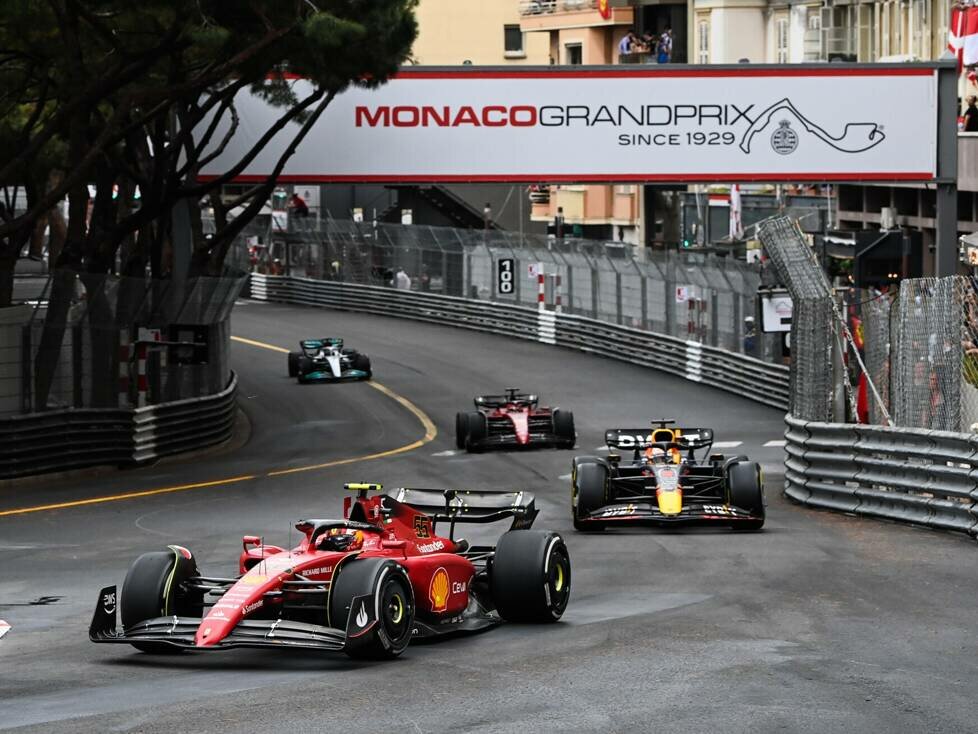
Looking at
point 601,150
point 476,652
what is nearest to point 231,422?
point 601,150

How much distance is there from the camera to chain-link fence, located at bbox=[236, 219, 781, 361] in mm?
36938

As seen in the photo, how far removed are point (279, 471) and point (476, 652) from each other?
15.6 meters

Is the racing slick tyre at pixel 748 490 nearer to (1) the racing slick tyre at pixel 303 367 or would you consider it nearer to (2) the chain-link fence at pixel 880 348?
(2) the chain-link fence at pixel 880 348

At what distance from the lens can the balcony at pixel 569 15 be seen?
64312mm

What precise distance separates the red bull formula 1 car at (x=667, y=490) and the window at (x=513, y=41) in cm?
6876

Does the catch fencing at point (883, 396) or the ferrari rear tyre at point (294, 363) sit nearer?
the catch fencing at point (883, 396)

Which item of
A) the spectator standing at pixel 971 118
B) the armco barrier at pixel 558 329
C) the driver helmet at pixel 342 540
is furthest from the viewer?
the spectator standing at pixel 971 118

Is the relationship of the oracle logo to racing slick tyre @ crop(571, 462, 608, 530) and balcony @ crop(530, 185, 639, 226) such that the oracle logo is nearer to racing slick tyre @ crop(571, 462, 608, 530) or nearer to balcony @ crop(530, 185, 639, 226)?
racing slick tyre @ crop(571, 462, 608, 530)

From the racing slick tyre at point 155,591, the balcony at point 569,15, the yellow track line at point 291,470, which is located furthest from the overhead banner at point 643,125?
the balcony at point 569,15

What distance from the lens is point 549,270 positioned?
4550 cm

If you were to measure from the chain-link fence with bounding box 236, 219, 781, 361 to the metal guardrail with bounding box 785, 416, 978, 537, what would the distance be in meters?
13.5

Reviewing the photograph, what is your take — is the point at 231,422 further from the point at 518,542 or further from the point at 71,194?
the point at 518,542

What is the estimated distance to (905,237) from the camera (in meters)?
22.3

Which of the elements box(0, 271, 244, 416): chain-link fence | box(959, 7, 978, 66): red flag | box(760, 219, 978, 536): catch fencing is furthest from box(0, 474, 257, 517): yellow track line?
box(959, 7, 978, 66): red flag
